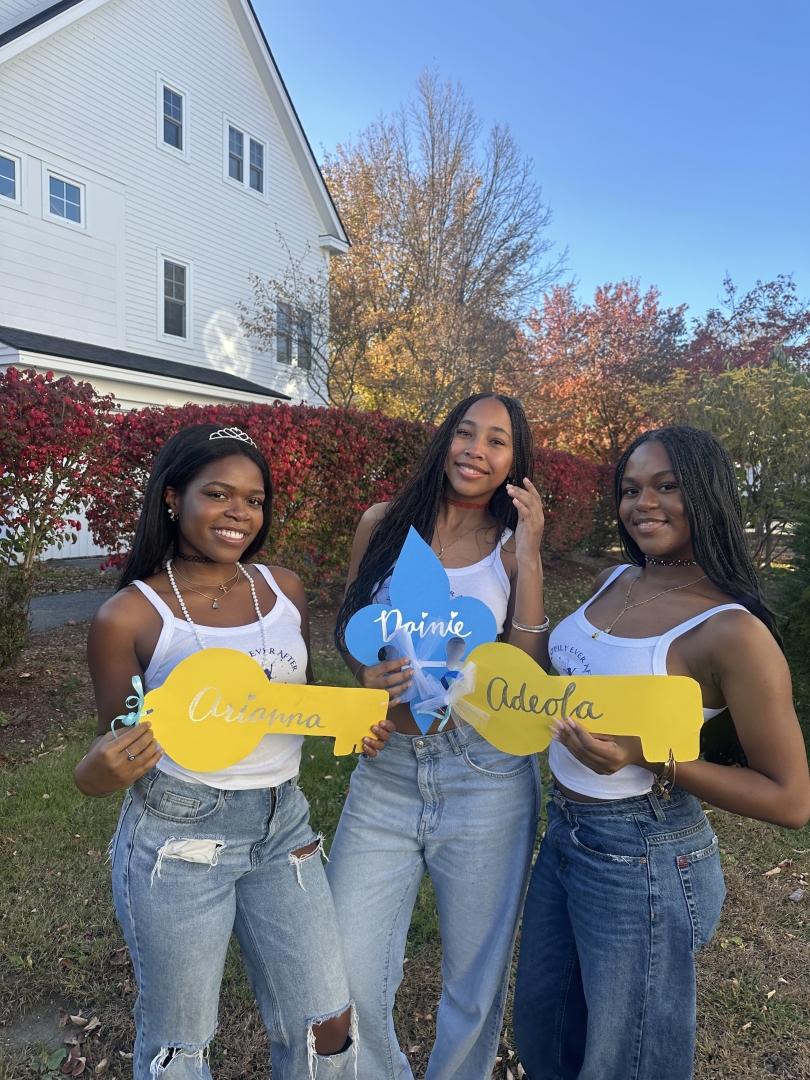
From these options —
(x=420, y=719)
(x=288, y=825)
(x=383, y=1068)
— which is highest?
(x=420, y=719)

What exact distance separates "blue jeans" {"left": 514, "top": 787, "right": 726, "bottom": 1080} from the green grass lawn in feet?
3.44

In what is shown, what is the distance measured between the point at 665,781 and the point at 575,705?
0.27 m

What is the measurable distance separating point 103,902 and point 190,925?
74.8 inches

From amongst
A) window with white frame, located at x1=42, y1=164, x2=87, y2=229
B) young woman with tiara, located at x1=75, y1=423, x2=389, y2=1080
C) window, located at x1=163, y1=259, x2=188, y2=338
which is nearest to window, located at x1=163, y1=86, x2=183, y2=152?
window, located at x1=163, y1=259, x2=188, y2=338

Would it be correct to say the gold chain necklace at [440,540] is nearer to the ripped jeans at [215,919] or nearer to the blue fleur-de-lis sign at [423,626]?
the blue fleur-de-lis sign at [423,626]

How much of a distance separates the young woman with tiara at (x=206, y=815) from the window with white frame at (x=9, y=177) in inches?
434

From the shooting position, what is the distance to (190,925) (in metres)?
1.57

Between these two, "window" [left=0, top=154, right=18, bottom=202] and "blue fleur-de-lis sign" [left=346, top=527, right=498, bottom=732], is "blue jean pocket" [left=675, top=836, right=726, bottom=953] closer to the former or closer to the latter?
"blue fleur-de-lis sign" [left=346, top=527, right=498, bottom=732]

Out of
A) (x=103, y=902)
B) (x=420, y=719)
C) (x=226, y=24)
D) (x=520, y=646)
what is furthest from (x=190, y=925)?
(x=226, y=24)

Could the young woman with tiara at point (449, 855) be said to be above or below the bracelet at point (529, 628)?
below

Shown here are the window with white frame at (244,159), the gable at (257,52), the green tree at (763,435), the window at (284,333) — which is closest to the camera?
the green tree at (763,435)

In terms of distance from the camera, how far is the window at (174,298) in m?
13.0

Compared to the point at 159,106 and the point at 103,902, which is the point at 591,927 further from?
the point at 159,106

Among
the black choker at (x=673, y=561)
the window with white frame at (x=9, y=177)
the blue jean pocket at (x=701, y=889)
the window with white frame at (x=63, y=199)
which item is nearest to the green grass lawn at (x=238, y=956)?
the blue jean pocket at (x=701, y=889)
